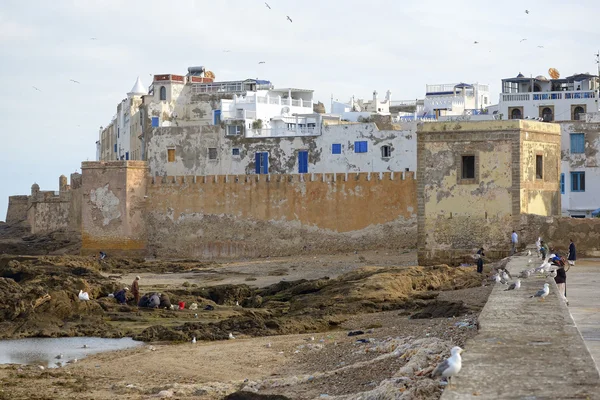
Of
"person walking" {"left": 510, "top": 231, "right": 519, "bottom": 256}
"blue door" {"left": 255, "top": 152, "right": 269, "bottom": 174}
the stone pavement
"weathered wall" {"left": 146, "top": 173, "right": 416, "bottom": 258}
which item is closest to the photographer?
the stone pavement

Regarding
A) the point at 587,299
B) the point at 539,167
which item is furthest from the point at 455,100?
the point at 587,299

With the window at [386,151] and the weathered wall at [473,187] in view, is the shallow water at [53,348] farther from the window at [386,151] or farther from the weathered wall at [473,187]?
the window at [386,151]

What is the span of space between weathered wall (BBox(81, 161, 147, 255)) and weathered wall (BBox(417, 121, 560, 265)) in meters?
13.6

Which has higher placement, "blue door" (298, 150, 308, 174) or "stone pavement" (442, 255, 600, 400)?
"blue door" (298, 150, 308, 174)

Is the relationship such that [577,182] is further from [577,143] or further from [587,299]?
[587,299]

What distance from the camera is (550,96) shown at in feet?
151

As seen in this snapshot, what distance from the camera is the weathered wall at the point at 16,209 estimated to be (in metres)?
59.8

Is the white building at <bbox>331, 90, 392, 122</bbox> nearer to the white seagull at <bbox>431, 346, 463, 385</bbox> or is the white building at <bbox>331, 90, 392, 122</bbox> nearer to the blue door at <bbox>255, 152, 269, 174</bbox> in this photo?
the blue door at <bbox>255, 152, 269, 174</bbox>

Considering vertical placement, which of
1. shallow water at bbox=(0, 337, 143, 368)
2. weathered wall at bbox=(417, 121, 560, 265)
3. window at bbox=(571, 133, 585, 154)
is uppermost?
window at bbox=(571, 133, 585, 154)

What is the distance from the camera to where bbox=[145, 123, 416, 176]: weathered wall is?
41.8 meters

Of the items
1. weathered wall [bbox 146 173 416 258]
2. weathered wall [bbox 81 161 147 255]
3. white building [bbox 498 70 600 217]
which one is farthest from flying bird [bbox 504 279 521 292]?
weathered wall [bbox 81 161 147 255]

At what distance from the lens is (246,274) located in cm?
2966

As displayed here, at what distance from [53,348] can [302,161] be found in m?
26.9

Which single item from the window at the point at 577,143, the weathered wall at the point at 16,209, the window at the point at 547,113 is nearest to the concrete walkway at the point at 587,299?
the window at the point at 577,143
